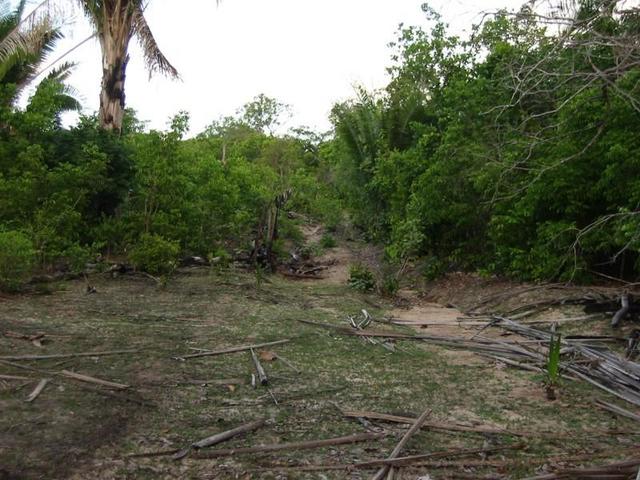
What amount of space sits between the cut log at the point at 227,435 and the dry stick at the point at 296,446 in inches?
4.0

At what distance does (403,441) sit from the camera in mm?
3361

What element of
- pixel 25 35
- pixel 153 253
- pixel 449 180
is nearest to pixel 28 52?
pixel 25 35

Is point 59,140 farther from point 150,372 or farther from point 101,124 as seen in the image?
point 150,372

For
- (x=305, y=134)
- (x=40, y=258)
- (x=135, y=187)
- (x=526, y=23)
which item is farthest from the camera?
(x=305, y=134)

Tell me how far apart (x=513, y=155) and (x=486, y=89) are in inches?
120

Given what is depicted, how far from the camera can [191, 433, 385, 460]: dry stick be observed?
3141mm

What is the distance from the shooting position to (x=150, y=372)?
4.63m

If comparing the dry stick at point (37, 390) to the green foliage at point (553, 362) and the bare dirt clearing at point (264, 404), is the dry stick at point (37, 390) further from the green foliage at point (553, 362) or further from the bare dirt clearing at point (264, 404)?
the green foliage at point (553, 362)

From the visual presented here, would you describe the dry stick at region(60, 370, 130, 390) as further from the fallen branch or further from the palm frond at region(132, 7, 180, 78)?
the palm frond at region(132, 7, 180, 78)

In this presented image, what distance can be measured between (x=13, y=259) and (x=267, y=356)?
4.38 meters

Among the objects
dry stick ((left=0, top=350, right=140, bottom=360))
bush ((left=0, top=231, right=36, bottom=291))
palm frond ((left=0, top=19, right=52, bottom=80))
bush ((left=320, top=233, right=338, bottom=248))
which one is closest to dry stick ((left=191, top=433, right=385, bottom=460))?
dry stick ((left=0, top=350, right=140, bottom=360))

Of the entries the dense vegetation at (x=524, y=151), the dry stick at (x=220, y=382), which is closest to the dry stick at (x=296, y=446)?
the dry stick at (x=220, y=382)

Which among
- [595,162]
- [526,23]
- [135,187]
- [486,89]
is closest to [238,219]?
[135,187]

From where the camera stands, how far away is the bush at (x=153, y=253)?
32.7 feet
